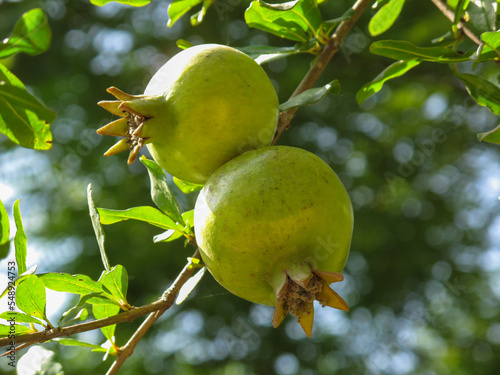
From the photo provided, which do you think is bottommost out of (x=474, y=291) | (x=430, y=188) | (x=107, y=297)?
(x=474, y=291)

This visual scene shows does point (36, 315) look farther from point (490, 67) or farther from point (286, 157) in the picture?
point (490, 67)

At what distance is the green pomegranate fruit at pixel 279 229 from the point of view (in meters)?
1.10

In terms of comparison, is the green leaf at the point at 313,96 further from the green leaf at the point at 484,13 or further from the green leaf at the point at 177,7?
the green leaf at the point at 177,7

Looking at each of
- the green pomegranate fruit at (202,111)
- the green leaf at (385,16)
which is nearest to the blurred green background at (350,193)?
the green leaf at (385,16)

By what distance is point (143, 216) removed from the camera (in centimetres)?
146

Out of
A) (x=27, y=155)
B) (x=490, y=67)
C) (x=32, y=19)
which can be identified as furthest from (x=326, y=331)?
(x=32, y=19)

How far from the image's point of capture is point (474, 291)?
213 inches

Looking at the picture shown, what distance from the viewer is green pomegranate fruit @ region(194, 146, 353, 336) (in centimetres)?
110

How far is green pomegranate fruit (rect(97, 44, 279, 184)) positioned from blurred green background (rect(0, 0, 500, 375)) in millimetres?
3355

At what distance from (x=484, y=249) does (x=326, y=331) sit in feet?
6.55

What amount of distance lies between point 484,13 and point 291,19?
0.61m

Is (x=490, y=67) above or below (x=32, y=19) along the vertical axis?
below

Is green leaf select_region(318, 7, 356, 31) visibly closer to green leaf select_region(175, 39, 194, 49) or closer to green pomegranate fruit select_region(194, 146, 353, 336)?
green leaf select_region(175, 39, 194, 49)

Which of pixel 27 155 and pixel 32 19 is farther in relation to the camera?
pixel 27 155
